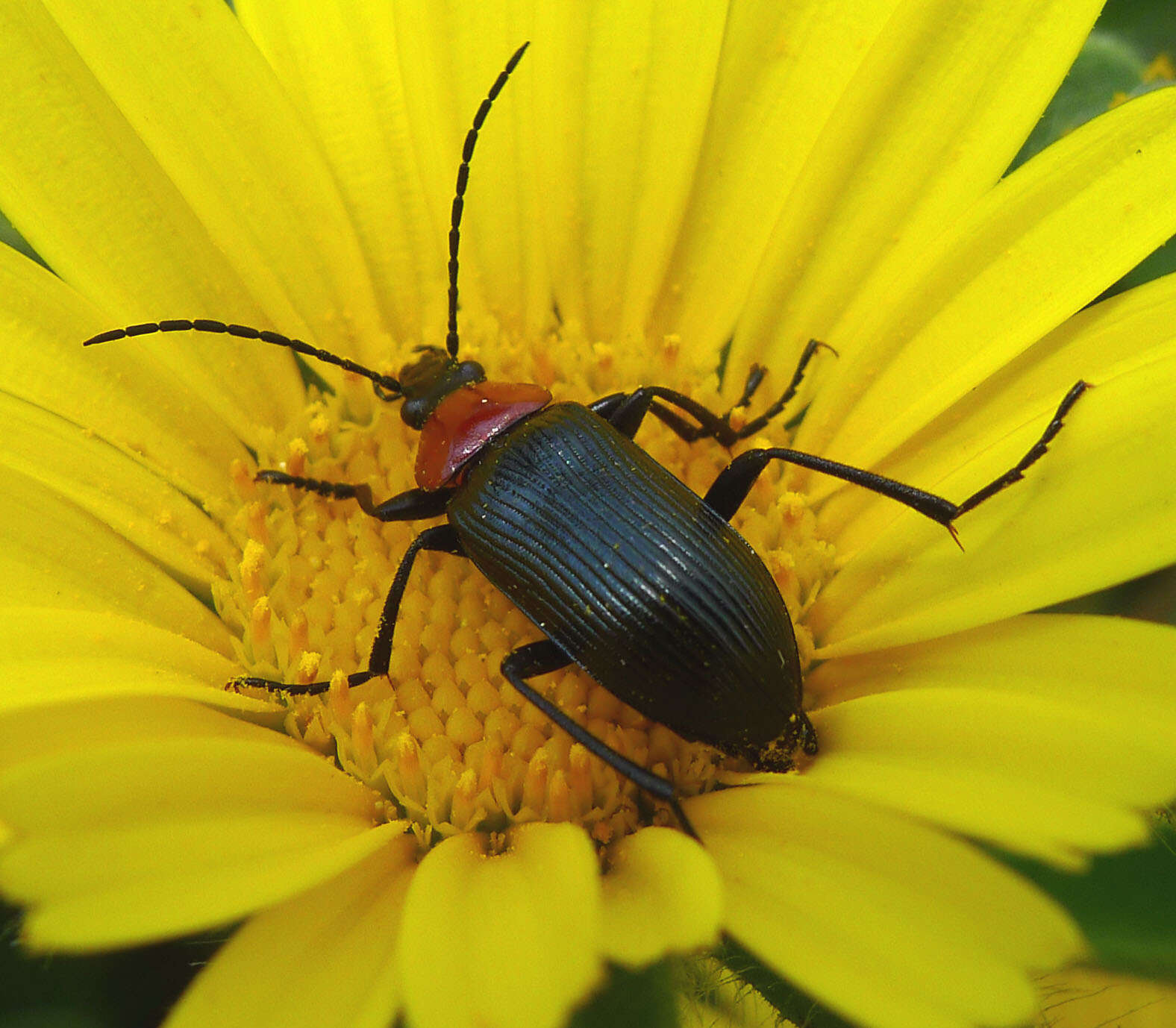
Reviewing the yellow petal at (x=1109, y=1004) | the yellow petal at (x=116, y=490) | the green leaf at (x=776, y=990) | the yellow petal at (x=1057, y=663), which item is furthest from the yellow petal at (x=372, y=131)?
the yellow petal at (x=1109, y=1004)

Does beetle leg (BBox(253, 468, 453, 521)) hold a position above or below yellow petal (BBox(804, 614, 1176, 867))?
above

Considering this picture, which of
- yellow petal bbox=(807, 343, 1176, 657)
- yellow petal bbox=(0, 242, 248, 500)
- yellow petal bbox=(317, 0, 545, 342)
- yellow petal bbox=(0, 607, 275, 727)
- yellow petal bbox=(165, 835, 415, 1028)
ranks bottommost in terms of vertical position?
yellow petal bbox=(165, 835, 415, 1028)

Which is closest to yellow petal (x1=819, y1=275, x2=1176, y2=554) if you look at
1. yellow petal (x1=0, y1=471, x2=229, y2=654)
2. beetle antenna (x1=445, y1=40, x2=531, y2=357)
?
beetle antenna (x1=445, y1=40, x2=531, y2=357)

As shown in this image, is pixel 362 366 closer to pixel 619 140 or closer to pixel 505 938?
pixel 619 140

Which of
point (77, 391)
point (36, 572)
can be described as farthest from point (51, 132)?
point (36, 572)

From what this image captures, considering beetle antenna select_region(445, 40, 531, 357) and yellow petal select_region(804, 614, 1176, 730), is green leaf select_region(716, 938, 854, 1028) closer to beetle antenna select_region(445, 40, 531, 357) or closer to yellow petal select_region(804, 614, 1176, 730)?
yellow petal select_region(804, 614, 1176, 730)
